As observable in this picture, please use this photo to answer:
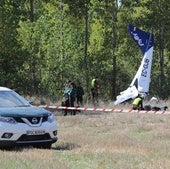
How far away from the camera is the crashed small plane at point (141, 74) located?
32062mm

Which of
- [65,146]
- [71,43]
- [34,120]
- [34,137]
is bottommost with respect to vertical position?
[65,146]

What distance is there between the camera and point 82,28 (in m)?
45.9

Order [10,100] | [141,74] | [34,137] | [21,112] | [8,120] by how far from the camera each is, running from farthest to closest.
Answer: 1. [141,74]
2. [10,100]
3. [21,112]
4. [34,137]
5. [8,120]

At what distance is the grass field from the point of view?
9.91 m

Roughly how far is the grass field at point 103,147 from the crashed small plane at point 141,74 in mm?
8609

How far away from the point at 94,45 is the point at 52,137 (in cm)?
3183

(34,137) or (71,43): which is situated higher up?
(71,43)

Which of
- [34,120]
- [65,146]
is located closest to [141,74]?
[65,146]

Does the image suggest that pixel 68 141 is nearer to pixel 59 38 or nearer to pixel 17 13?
pixel 17 13

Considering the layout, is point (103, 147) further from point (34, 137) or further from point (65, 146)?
point (34, 137)

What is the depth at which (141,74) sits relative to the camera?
32.8 metres

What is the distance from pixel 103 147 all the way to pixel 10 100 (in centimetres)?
260

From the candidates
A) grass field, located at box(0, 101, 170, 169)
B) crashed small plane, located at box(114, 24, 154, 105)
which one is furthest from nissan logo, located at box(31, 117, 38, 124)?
crashed small plane, located at box(114, 24, 154, 105)

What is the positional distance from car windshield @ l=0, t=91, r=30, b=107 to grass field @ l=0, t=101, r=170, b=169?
1.32 metres
